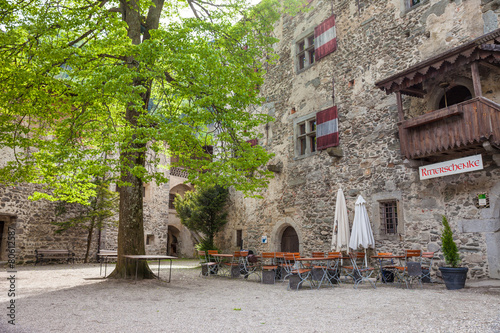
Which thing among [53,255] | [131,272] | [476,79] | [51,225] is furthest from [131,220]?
[51,225]

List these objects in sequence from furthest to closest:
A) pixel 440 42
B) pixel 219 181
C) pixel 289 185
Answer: pixel 289 185
pixel 440 42
pixel 219 181

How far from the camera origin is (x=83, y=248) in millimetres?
16000

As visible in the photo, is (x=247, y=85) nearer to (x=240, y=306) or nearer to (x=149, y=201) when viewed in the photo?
(x=240, y=306)

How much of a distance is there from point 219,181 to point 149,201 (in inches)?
510

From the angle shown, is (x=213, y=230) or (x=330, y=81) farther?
(x=213, y=230)

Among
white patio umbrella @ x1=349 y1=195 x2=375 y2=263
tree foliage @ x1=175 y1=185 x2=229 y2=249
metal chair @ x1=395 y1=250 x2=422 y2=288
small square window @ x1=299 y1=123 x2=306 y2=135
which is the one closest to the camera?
metal chair @ x1=395 y1=250 x2=422 y2=288

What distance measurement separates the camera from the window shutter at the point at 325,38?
37.9 ft

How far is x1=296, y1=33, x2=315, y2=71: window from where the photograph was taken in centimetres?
1267

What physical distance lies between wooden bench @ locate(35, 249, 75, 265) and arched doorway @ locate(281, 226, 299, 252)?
8657 mm

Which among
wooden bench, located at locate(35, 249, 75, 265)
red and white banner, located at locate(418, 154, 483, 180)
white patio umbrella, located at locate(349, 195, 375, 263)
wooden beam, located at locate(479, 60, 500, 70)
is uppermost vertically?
wooden beam, located at locate(479, 60, 500, 70)

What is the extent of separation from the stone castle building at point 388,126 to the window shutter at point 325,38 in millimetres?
37

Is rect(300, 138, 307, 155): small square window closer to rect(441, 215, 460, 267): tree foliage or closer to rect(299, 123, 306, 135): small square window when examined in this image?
rect(299, 123, 306, 135): small square window

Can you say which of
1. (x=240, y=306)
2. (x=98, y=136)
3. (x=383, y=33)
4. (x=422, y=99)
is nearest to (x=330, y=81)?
(x=383, y=33)

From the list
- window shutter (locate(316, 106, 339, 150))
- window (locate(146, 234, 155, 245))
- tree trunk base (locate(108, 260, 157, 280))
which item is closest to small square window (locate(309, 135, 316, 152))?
window shutter (locate(316, 106, 339, 150))
